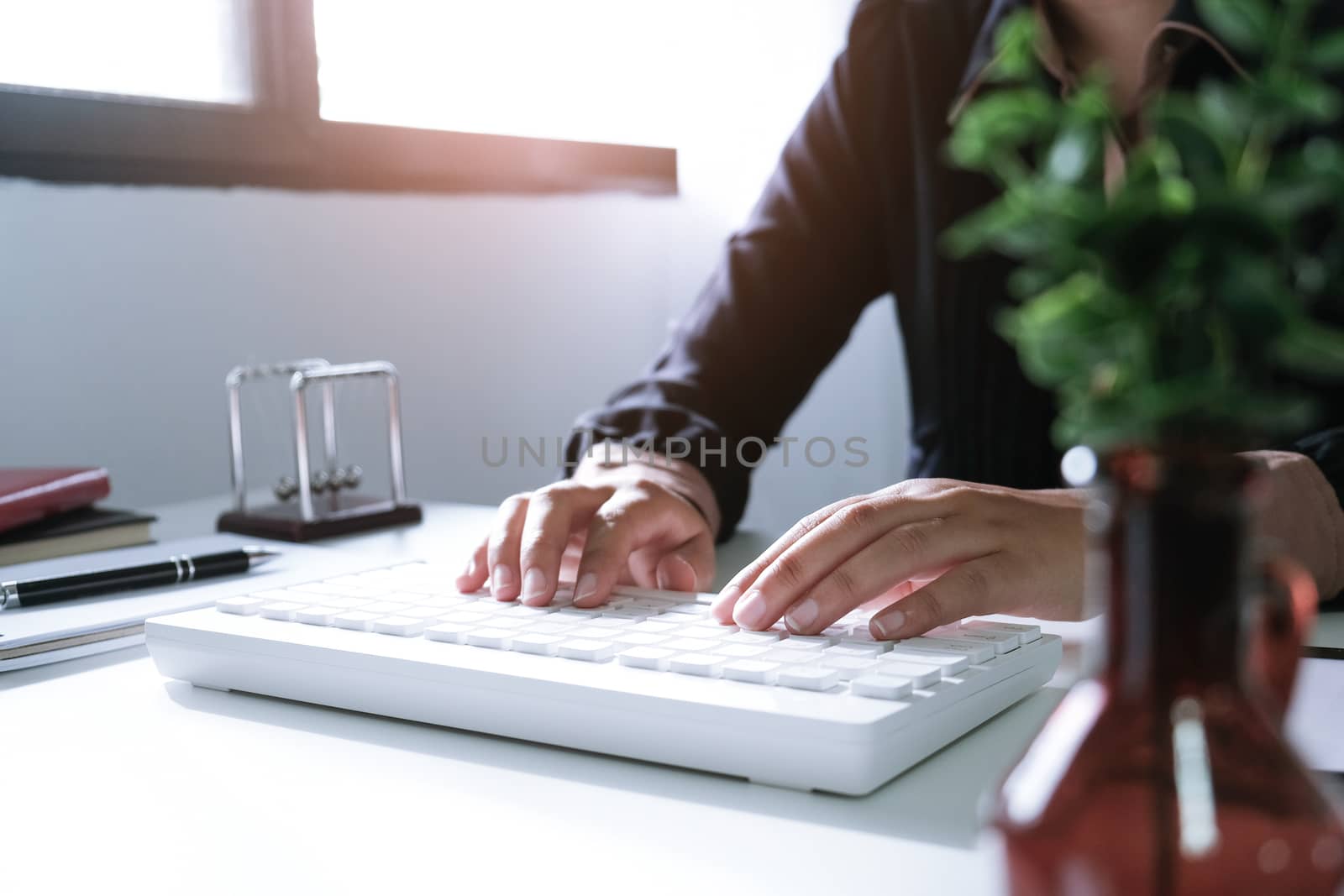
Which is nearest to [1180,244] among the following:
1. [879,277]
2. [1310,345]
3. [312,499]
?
[1310,345]

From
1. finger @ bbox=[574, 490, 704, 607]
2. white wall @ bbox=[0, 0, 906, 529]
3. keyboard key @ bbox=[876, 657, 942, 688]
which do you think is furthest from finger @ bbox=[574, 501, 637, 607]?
white wall @ bbox=[0, 0, 906, 529]

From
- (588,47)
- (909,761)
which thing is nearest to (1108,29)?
(909,761)

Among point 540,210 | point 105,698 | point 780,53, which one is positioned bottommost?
point 105,698

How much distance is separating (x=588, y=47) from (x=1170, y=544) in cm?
223

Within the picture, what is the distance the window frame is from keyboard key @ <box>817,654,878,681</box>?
1.10 meters

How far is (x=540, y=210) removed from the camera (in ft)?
6.59

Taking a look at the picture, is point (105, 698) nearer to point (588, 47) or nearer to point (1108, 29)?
point (1108, 29)

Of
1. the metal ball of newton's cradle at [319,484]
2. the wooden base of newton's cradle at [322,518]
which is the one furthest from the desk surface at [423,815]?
the metal ball of newton's cradle at [319,484]

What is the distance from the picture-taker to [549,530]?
2.42ft

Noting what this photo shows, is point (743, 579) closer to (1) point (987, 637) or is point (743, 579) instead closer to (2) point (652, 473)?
Answer: (1) point (987, 637)

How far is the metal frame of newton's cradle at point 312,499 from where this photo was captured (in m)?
1.10

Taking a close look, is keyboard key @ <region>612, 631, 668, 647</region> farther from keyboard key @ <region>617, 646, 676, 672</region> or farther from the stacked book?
the stacked book

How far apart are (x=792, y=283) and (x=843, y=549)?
2.59 ft

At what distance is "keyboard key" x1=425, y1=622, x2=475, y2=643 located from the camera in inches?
22.6
